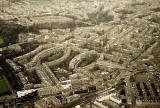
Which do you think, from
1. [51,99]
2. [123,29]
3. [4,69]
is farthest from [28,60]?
[123,29]

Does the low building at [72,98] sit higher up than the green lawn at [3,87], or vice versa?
the green lawn at [3,87]

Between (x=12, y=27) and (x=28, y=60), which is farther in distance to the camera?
(x=12, y=27)

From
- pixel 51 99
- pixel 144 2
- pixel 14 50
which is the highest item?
pixel 144 2

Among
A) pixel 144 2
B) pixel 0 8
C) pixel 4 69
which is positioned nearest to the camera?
pixel 4 69

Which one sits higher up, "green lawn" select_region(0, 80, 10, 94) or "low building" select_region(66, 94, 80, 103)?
"green lawn" select_region(0, 80, 10, 94)

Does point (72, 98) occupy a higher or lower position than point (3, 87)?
lower

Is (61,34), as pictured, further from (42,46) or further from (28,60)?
(28,60)

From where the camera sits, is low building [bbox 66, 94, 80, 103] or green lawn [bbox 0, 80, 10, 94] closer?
low building [bbox 66, 94, 80, 103]

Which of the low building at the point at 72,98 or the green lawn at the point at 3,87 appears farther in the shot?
the green lawn at the point at 3,87

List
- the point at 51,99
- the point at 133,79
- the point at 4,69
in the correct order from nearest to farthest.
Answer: the point at 51,99
the point at 133,79
the point at 4,69

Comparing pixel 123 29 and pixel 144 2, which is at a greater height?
pixel 144 2

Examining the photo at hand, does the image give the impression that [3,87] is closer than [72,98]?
No
